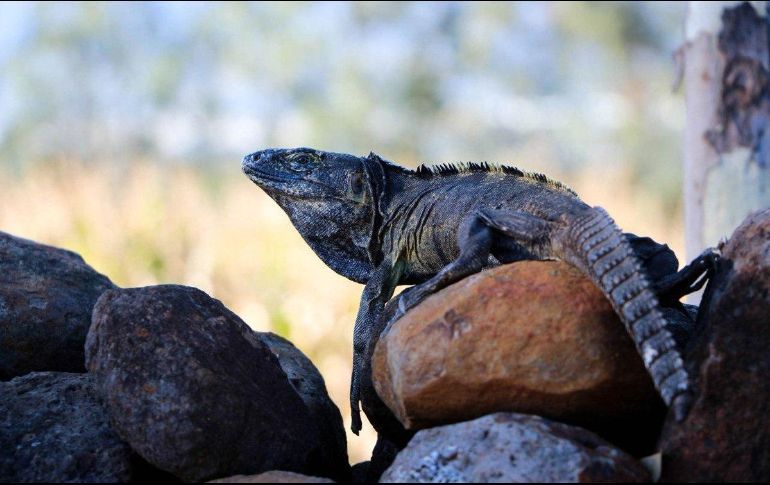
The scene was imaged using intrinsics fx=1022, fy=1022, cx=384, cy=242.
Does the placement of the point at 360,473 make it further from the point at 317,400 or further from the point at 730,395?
the point at 730,395

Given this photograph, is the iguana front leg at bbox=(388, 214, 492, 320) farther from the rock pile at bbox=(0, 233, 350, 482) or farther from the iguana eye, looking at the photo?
the iguana eye

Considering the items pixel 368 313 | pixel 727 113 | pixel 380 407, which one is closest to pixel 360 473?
pixel 380 407

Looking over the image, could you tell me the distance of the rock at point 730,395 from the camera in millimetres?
3129

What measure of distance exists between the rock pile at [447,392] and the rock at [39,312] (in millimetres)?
561

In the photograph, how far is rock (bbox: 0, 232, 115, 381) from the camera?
4574 mm

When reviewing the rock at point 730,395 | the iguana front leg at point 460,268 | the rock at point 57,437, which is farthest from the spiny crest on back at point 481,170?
the rock at point 57,437

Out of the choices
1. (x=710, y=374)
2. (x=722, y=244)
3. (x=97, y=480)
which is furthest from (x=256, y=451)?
(x=722, y=244)

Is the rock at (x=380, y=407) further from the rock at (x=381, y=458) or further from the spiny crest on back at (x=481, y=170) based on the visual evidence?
the spiny crest on back at (x=481, y=170)

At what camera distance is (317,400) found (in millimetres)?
4555

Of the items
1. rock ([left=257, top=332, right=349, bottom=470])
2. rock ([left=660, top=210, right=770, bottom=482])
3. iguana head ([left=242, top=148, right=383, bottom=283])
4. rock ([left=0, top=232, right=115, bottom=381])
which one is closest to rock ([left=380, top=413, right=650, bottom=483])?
rock ([left=660, top=210, right=770, bottom=482])

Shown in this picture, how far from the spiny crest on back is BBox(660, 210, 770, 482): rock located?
1028 mm

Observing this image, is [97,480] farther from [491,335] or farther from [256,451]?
[491,335]

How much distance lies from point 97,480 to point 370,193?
6.38 ft

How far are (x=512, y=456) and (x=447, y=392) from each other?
20.1 inches
